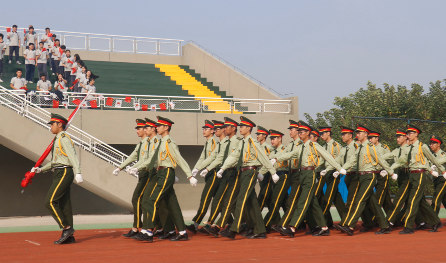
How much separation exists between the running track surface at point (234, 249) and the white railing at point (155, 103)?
745 centimetres

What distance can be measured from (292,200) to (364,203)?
131 cm

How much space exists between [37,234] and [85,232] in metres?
0.91

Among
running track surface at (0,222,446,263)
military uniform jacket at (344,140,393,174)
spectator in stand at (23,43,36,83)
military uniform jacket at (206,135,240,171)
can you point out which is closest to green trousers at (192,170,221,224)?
military uniform jacket at (206,135,240,171)

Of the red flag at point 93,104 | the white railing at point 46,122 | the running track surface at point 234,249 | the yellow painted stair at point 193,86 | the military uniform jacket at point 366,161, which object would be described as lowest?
the running track surface at point 234,249

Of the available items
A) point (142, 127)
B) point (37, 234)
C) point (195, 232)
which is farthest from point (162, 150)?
point (37, 234)

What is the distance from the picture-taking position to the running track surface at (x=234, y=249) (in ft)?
23.6

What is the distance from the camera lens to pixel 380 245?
27.6 ft

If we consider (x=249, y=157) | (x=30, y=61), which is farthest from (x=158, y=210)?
(x=30, y=61)

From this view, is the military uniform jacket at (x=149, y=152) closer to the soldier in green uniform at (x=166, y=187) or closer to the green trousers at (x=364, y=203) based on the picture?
the soldier in green uniform at (x=166, y=187)

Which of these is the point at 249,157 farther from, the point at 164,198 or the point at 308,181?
the point at 164,198

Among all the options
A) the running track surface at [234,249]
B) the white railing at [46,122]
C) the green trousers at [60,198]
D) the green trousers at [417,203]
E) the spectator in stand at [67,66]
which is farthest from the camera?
the spectator in stand at [67,66]

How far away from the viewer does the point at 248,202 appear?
949cm

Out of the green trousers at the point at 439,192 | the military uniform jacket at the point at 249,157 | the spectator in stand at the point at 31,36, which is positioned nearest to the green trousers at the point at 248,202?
the military uniform jacket at the point at 249,157

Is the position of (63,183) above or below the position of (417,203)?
above
